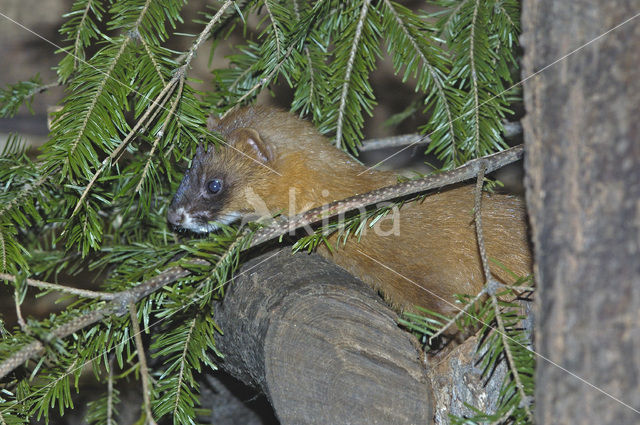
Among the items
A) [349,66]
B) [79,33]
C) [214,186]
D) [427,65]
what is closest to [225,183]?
[214,186]

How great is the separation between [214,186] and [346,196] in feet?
1.97

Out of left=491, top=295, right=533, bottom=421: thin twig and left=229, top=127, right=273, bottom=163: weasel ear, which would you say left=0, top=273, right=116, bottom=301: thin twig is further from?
left=229, top=127, right=273, bottom=163: weasel ear

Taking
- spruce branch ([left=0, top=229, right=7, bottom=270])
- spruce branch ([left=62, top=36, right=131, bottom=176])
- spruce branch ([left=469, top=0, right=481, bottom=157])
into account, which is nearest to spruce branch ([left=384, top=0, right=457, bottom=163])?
spruce branch ([left=469, top=0, right=481, bottom=157])

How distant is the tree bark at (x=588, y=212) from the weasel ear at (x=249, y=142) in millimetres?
1642

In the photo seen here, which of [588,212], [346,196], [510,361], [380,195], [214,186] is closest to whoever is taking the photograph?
[588,212]

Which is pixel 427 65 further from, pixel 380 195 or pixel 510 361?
pixel 510 361

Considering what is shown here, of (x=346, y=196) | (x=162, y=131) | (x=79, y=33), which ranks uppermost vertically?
(x=79, y=33)

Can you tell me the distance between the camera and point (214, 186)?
268cm

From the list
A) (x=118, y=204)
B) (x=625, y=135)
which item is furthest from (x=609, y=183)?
(x=118, y=204)

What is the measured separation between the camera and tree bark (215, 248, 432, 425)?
174 cm

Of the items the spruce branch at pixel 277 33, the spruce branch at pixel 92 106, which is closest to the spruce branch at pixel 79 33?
the spruce branch at pixel 92 106

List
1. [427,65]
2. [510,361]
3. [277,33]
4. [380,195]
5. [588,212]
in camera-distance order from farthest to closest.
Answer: [427,65] → [277,33] → [380,195] → [510,361] → [588,212]

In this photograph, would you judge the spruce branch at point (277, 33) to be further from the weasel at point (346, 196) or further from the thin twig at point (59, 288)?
the thin twig at point (59, 288)

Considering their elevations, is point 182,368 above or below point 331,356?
below
